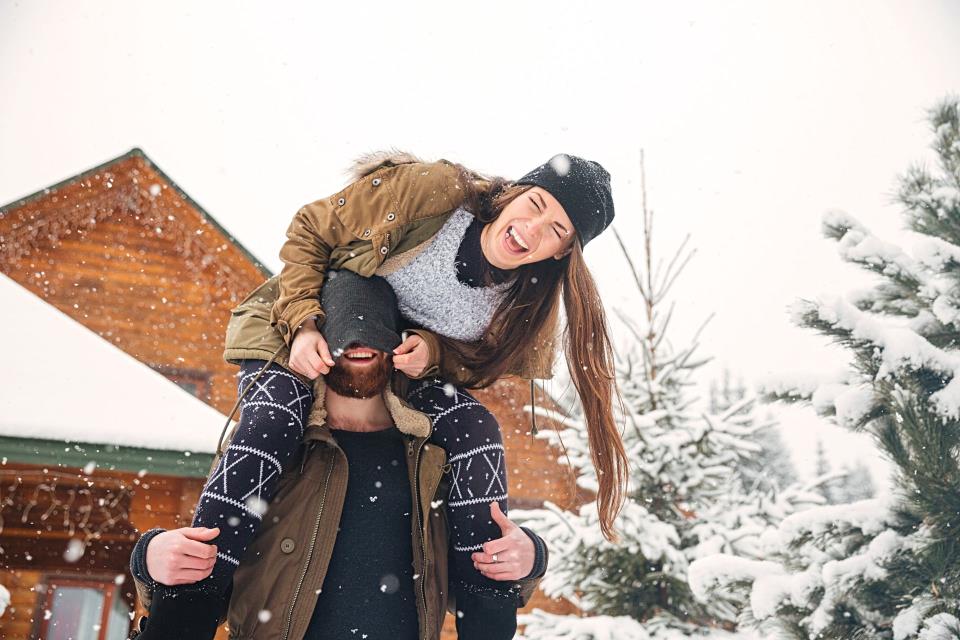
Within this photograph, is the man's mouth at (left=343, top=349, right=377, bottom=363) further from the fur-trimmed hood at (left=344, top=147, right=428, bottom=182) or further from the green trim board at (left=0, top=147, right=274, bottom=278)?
the green trim board at (left=0, top=147, right=274, bottom=278)

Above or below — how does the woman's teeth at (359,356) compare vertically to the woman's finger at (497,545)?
above

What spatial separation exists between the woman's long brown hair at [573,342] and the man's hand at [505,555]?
321 mm

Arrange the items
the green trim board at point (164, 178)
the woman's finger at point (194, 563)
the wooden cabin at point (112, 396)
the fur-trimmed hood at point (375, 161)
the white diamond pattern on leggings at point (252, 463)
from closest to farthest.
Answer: the woman's finger at point (194, 563), the white diamond pattern on leggings at point (252, 463), the fur-trimmed hood at point (375, 161), the wooden cabin at point (112, 396), the green trim board at point (164, 178)

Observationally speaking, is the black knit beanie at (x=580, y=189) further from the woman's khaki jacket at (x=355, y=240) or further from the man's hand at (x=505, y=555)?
the man's hand at (x=505, y=555)

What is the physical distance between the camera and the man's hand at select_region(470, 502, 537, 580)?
1864 mm

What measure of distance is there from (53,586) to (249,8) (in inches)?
4468

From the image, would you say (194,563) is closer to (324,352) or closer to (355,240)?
(324,352)

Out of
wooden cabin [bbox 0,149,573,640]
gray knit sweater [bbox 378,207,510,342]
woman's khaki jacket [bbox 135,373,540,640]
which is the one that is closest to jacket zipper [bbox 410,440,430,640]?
woman's khaki jacket [bbox 135,373,540,640]

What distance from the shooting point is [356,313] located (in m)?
1.80

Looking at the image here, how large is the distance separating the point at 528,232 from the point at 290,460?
0.90m

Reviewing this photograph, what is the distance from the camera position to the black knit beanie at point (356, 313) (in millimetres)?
1756

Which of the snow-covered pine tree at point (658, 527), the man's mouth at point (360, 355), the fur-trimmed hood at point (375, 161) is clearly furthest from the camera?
the snow-covered pine tree at point (658, 527)

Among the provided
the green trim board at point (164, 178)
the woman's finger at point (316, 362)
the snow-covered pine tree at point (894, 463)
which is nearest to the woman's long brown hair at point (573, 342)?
the woman's finger at point (316, 362)

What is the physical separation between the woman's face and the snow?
3240 millimetres
